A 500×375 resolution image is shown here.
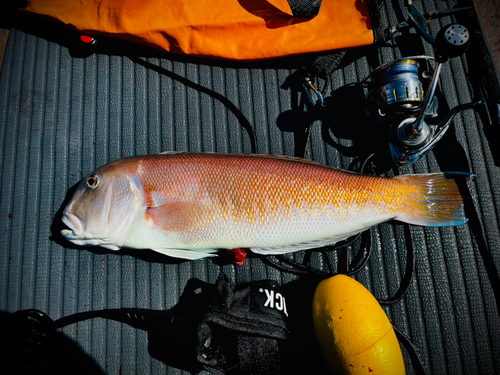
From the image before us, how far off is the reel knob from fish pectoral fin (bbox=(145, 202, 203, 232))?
51.3 inches

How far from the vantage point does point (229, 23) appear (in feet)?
5.47

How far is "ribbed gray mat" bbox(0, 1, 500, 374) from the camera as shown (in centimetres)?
160

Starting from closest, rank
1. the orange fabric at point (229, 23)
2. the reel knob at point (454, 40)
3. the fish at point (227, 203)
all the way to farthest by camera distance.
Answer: the reel knob at point (454, 40), the fish at point (227, 203), the orange fabric at point (229, 23)

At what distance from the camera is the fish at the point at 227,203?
142 centimetres

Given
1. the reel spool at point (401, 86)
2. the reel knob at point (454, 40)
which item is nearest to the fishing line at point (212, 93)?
the reel spool at point (401, 86)

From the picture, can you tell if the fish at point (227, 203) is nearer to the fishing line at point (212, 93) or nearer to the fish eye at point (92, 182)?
the fish eye at point (92, 182)

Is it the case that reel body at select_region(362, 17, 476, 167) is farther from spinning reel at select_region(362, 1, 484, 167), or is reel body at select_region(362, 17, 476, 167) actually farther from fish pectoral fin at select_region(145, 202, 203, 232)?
fish pectoral fin at select_region(145, 202, 203, 232)

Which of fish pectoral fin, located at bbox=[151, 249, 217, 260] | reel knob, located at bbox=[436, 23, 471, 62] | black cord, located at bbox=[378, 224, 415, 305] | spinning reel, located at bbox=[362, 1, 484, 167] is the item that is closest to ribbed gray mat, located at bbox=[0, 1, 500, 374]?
black cord, located at bbox=[378, 224, 415, 305]

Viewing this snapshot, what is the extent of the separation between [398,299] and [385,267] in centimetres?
19

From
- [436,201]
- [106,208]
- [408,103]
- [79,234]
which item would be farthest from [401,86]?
[79,234]

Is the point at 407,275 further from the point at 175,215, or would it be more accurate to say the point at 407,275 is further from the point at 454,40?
the point at 175,215

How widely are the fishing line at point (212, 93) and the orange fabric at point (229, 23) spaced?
0.19 meters

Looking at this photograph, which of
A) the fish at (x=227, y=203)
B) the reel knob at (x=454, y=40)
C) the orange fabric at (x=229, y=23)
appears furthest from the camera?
the orange fabric at (x=229, y=23)

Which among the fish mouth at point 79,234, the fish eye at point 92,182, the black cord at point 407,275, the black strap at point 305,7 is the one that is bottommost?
the black cord at point 407,275
